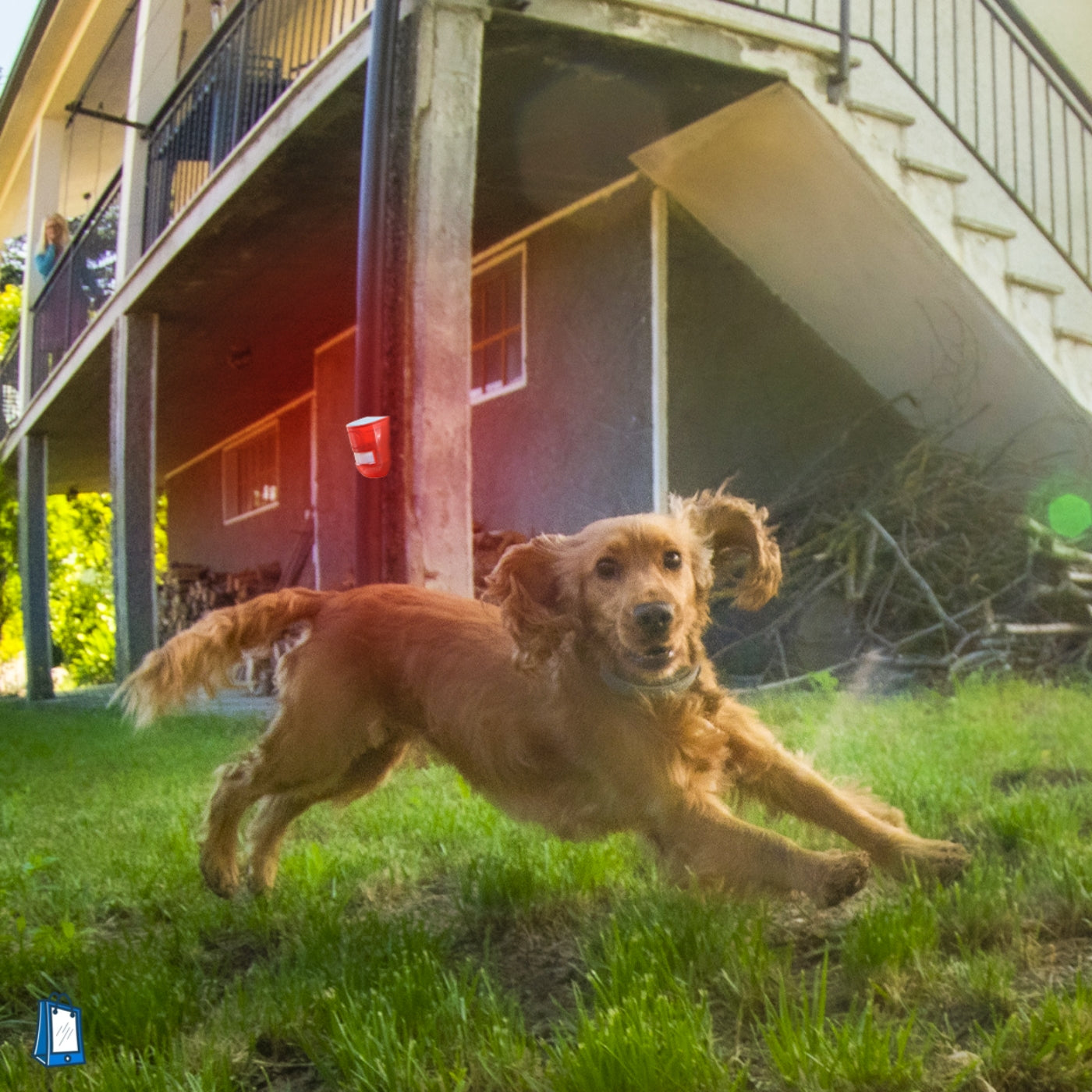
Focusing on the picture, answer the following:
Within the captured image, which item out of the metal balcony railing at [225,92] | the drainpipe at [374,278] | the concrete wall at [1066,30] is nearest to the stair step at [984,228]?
the concrete wall at [1066,30]

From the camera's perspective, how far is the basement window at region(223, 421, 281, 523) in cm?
833

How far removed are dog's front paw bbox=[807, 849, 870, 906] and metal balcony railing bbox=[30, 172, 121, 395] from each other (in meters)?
5.93

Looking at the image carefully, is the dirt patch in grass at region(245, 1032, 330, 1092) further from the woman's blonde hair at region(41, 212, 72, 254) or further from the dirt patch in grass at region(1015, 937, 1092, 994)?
the woman's blonde hair at region(41, 212, 72, 254)

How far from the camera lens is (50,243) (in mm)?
4582

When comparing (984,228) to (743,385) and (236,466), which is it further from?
(236,466)

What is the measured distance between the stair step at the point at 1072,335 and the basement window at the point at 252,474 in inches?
231

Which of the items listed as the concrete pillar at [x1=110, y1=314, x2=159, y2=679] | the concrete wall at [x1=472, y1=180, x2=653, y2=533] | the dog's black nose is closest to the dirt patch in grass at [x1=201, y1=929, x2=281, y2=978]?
the dog's black nose

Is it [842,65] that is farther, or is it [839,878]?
[842,65]

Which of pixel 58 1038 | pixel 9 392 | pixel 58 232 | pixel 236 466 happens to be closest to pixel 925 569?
pixel 58 1038

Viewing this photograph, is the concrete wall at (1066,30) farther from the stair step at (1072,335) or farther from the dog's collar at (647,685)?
the dog's collar at (647,685)

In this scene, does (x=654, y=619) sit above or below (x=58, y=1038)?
above

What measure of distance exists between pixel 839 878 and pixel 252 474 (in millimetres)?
8082

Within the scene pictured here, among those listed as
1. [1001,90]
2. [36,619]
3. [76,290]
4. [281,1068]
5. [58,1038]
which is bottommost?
[281,1068]

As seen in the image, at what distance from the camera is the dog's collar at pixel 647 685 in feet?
5.34
